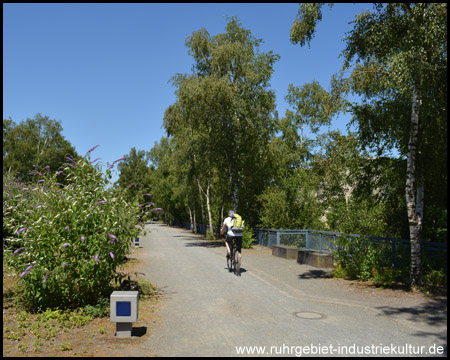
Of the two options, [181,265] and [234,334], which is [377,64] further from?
[181,265]

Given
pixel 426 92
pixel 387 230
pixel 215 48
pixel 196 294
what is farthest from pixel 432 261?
pixel 215 48

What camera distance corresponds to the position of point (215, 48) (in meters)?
27.9

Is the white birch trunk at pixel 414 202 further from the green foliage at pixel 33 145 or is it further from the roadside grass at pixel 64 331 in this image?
the green foliage at pixel 33 145

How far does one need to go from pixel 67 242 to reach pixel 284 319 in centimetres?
408

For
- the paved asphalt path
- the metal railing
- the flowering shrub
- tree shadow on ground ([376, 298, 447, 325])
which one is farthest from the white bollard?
the metal railing

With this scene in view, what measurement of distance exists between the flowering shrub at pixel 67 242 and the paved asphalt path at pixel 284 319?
154 centimetres

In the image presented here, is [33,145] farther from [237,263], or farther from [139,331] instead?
[139,331]

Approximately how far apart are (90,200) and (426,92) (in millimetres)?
7656

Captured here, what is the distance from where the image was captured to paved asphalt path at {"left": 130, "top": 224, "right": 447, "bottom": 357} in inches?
243

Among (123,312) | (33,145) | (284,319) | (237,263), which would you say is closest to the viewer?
(123,312)

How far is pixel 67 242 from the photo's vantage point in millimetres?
7676

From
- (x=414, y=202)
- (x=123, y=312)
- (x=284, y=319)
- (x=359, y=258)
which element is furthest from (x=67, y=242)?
(x=359, y=258)

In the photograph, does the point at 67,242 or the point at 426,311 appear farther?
the point at 426,311

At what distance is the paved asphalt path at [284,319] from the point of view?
6184 mm
